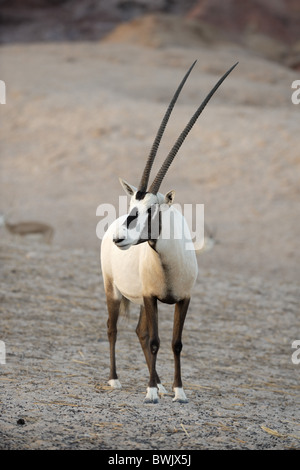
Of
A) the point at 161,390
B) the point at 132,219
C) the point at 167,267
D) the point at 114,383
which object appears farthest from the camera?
the point at 114,383

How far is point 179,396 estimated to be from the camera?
5168mm

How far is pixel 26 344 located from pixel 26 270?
2962mm

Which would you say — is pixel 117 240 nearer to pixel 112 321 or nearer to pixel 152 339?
pixel 152 339

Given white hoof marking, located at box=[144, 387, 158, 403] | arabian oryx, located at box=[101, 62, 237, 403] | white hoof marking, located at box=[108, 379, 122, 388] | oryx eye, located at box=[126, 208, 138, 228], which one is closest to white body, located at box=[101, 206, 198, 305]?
arabian oryx, located at box=[101, 62, 237, 403]

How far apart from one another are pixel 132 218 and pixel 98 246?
9190mm

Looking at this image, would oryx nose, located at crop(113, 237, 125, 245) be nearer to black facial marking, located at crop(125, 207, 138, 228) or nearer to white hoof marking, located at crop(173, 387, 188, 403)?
black facial marking, located at crop(125, 207, 138, 228)

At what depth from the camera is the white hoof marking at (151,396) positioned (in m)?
5.05

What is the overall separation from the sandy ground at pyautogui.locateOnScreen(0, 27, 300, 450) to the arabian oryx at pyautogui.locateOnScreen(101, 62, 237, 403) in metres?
0.56

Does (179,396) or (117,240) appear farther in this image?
(179,396)

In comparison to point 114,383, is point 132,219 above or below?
above

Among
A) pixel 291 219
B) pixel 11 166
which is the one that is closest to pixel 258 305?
pixel 291 219

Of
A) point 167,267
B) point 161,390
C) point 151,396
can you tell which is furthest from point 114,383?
point 167,267

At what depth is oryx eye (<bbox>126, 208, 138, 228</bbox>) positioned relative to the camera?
4.56 metres

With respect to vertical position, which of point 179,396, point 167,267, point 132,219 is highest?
point 132,219
